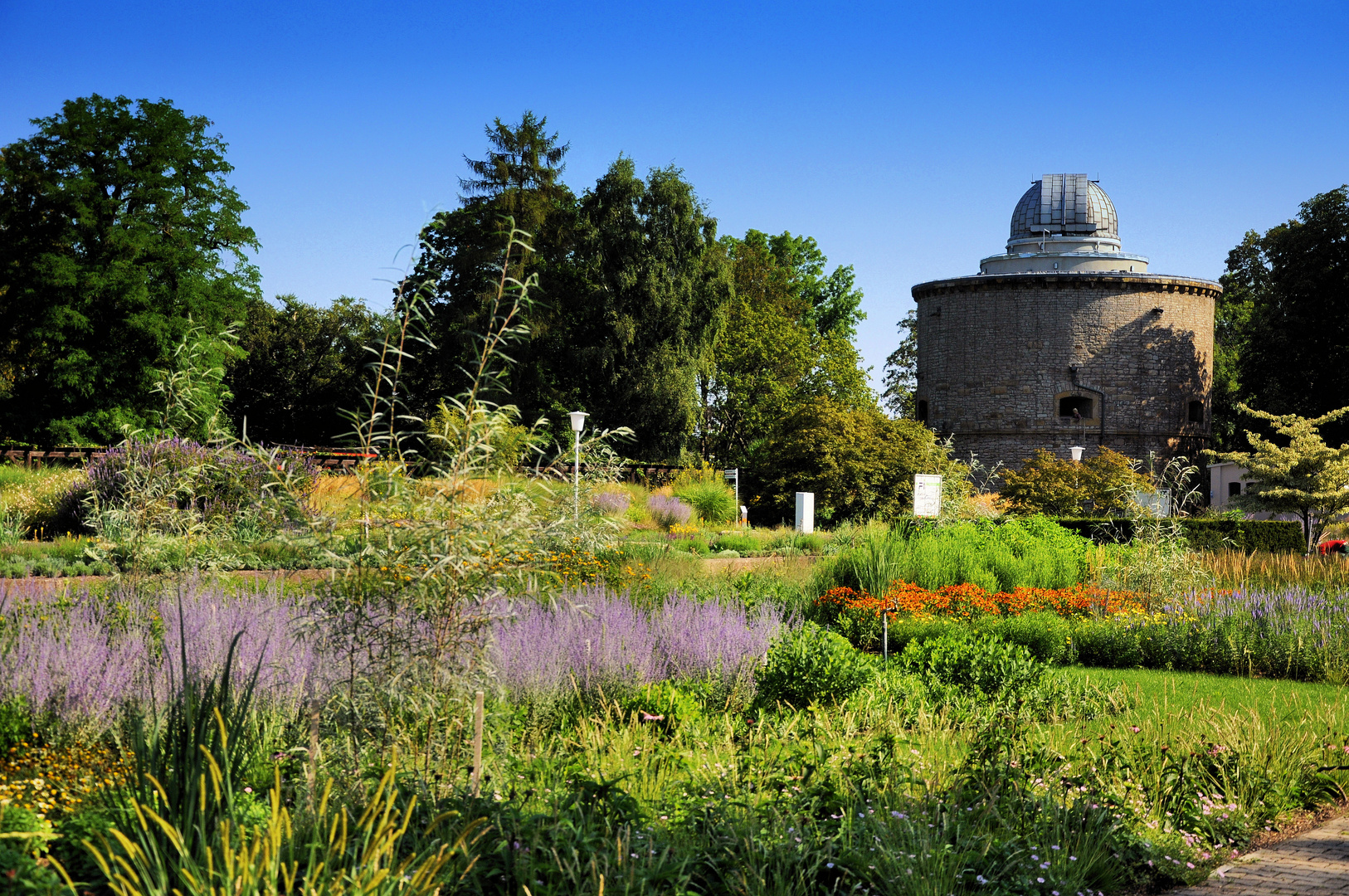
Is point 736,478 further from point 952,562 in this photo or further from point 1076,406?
→ point 1076,406

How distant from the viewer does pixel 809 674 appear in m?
6.00

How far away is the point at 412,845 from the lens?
131 inches

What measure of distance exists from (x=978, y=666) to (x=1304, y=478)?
47.3 feet

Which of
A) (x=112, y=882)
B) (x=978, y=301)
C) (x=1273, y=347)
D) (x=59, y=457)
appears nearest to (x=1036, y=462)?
(x=978, y=301)

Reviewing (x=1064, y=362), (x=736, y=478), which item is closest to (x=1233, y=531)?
(x=736, y=478)

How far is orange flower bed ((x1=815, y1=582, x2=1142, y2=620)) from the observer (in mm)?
9383

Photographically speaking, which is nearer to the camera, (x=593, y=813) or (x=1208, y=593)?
(x=593, y=813)

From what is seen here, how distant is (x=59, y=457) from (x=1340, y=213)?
34.3 metres

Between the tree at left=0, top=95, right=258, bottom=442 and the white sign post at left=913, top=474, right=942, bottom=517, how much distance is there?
19522 mm

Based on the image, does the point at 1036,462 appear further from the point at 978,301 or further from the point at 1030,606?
the point at 1030,606

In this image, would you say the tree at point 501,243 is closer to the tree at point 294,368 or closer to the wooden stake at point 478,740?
the tree at point 294,368

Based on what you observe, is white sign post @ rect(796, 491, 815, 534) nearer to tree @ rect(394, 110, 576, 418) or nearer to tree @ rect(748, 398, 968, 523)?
tree @ rect(748, 398, 968, 523)

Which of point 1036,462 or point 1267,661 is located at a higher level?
point 1036,462

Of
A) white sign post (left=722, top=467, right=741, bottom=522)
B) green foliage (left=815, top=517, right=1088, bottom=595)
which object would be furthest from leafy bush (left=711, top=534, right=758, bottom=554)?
white sign post (left=722, top=467, right=741, bottom=522)
